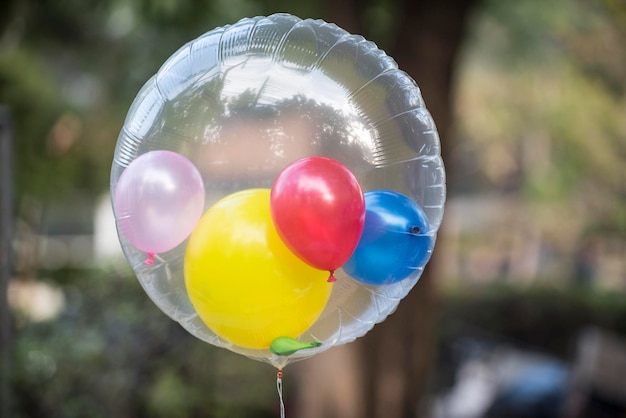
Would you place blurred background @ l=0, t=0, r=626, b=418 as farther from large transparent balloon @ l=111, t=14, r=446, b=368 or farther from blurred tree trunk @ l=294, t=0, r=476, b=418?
large transparent balloon @ l=111, t=14, r=446, b=368

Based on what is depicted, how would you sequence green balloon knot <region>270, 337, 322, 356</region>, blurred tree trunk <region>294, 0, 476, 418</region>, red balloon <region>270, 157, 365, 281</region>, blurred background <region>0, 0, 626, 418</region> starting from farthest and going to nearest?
blurred background <region>0, 0, 626, 418</region> < blurred tree trunk <region>294, 0, 476, 418</region> < green balloon knot <region>270, 337, 322, 356</region> < red balloon <region>270, 157, 365, 281</region>

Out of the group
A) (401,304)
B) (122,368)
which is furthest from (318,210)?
(122,368)

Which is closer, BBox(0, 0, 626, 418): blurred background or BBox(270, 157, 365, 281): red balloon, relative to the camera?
BBox(270, 157, 365, 281): red balloon

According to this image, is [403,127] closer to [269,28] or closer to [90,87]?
[269,28]

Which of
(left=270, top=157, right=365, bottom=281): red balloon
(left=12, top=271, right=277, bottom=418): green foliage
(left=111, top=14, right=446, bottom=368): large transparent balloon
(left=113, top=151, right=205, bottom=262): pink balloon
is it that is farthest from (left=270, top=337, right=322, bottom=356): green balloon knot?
(left=12, top=271, right=277, bottom=418): green foliage

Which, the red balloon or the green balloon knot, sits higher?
the red balloon

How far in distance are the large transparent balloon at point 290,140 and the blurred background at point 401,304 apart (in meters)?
2.76

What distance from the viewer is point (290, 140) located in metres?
1.90

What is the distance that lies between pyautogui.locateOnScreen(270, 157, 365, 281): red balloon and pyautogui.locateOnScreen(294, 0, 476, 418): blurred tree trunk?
3.02 m

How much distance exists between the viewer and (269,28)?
1954mm

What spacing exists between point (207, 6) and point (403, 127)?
3.94 m

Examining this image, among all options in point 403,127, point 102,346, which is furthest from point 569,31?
point 403,127

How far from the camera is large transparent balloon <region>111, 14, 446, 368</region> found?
1.89 meters

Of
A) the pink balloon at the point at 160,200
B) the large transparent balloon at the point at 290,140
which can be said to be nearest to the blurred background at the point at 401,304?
the large transparent balloon at the point at 290,140
